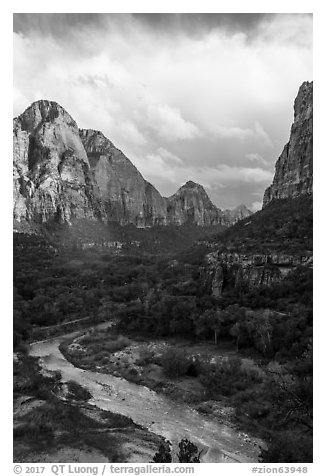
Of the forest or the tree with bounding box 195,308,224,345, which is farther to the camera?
the tree with bounding box 195,308,224,345

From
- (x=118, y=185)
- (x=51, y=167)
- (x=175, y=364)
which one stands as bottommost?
(x=175, y=364)

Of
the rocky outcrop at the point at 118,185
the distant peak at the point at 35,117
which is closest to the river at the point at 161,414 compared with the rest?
the distant peak at the point at 35,117

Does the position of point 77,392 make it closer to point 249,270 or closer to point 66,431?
point 66,431

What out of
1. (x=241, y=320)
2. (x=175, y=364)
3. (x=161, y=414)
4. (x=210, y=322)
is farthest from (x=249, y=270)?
(x=161, y=414)

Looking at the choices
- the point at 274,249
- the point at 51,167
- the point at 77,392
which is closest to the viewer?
the point at 77,392

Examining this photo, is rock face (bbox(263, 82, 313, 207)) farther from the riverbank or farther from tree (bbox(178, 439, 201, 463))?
tree (bbox(178, 439, 201, 463))

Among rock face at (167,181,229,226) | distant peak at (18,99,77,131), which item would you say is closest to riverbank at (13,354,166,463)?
distant peak at (18,99,77,131)
